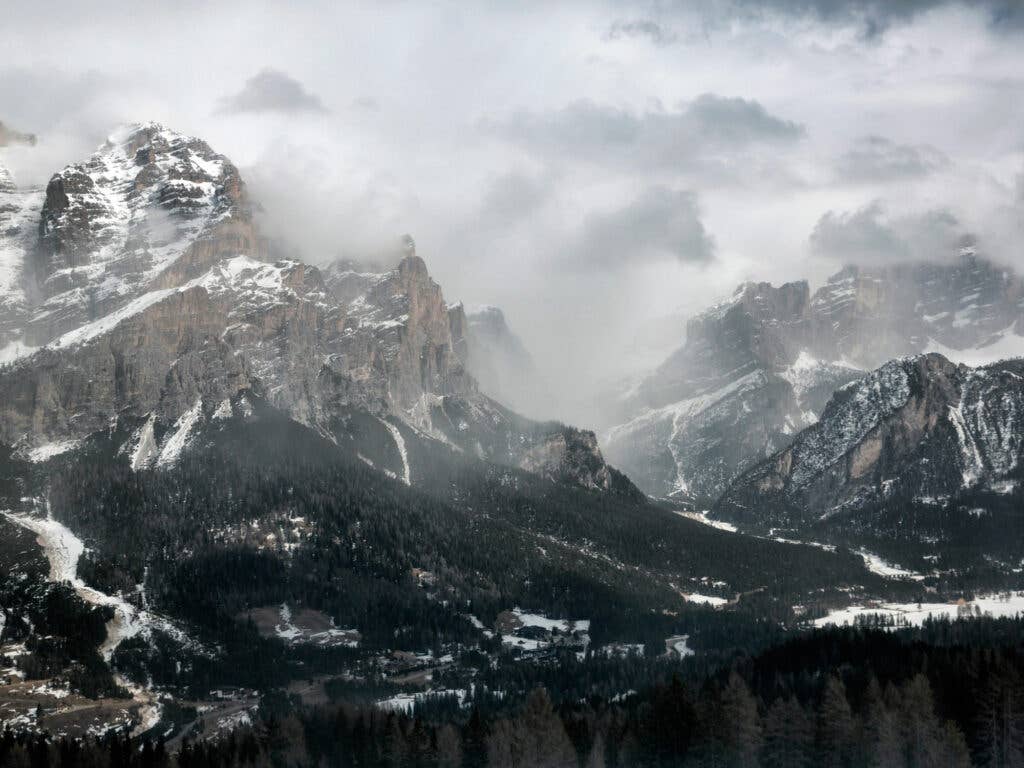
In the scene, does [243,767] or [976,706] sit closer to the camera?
[976,706]

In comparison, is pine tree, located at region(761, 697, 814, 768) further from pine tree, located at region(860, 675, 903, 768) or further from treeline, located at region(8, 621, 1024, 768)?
pine tree, located at region(860, 675, 903, 768)

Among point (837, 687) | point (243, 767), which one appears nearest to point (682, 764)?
point (837, 687)

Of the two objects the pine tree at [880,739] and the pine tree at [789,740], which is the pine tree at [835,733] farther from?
the pine tree at [880,739]

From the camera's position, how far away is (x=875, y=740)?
16525cm

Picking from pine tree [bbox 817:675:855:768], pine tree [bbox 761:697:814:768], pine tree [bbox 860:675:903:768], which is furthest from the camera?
pine tree [bbox 761:697:814:768]

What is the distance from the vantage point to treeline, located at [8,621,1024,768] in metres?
162

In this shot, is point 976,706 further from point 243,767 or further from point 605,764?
point 243,767

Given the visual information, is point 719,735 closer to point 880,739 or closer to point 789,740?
point 789,740

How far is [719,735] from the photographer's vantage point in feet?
562

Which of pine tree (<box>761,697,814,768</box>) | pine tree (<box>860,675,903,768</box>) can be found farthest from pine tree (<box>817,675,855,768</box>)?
pine tree (<box>860,675,903,768</box>)

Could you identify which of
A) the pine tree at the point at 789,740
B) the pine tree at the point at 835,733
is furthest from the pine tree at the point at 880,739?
the pine tree at the point at 789,740

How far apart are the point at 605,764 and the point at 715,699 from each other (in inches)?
664

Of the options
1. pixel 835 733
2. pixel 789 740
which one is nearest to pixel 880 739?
pixel 835 733

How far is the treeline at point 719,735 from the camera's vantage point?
16212cm
